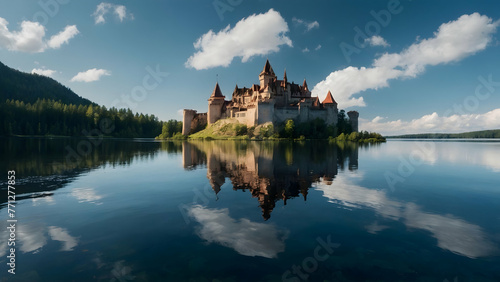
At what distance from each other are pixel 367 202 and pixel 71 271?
1183 centimetres

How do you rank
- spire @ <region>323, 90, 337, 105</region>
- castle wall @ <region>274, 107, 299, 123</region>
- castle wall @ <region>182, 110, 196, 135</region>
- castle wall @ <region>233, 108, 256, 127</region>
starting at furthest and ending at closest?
castle wall @ <region>182, 110, 196, 135</region> < spire @ <region>323, 90, 337, 105</region> < castle wall @ <region>274, 107, 299, 123</region> < castle wall @ <region>233, 108, 256, 127</region>

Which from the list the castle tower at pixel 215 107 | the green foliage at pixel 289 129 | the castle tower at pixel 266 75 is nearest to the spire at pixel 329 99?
the green foliage at pixel 289 129

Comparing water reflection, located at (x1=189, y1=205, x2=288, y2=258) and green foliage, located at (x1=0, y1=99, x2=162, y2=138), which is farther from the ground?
green foliage, located at (x1=0, y1=99, x2=162, y2=138)

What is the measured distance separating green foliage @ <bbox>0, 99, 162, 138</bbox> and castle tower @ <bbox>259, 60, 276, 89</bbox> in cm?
8524

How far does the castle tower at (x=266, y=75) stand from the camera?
102125mm

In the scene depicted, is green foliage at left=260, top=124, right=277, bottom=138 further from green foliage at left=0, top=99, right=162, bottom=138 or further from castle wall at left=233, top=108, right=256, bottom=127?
green foliage at left=0, top=99, right=162, bottom=138

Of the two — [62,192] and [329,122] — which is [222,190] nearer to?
[62,192]

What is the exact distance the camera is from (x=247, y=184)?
15672 mm

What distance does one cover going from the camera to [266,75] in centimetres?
10238

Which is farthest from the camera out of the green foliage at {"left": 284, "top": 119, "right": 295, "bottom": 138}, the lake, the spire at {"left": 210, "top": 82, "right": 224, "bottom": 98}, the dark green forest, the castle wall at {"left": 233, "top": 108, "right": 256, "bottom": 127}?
the spire at {"left": 210, "top": 82, "right": 224, "bottom": 98}

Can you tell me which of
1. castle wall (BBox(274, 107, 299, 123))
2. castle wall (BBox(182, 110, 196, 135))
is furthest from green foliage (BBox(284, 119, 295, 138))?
castle wall (BBox(182, 110, 196, 135))

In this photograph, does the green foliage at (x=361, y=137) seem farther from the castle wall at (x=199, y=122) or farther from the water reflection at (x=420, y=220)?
the water reflection at (x=420, y=220)

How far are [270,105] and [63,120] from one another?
104 metres

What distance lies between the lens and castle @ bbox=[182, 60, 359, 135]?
303 ft
